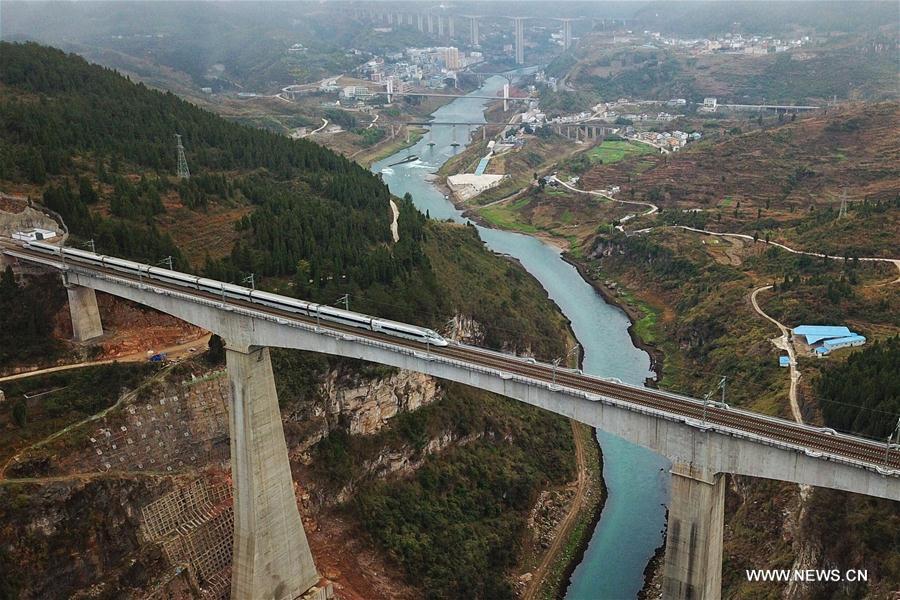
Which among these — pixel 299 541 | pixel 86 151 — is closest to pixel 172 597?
pixel 299 541

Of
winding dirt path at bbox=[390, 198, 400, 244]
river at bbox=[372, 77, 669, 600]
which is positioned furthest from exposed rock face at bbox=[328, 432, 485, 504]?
winding dirt path at bbox=[390, 198, 400, 244]

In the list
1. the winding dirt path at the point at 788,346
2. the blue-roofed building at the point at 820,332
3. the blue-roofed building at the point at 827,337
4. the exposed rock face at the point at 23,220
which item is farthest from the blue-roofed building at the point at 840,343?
the exposed rock face at the point at 23,220

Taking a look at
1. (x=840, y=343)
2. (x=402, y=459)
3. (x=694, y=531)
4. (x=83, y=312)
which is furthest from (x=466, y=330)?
(x=694, y=531)

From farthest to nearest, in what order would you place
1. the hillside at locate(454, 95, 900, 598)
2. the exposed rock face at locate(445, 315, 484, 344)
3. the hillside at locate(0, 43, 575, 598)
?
the exposed rock face at locate(445, 315, 484, 344)
the hillside at locate(454, 95, 900, 598)
the hillside at locate(0, 43, 575, 598)

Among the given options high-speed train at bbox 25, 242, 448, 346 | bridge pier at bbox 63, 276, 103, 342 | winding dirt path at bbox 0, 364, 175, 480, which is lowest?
winding dirt path at bbox 0, 364, 175, 480

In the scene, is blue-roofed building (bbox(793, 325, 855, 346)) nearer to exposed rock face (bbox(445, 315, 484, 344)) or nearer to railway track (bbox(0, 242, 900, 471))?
exposed rock face (bbox(445, 315, 484, 344))

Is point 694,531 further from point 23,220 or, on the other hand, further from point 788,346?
Answer: point 23,220

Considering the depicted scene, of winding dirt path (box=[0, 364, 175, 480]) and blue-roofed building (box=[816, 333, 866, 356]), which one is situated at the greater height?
winding dirt path (box=[0, 364, 175, 480])
